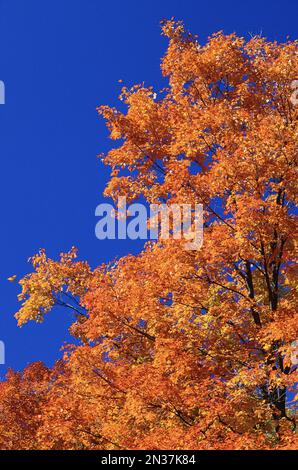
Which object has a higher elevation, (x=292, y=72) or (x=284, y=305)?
(x=292, y=72)

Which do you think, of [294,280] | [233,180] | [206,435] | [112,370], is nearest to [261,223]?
[233,180]

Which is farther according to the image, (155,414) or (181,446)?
(155,414)

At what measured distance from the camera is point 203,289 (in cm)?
1827

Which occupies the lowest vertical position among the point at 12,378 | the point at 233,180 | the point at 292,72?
the point at 12,378

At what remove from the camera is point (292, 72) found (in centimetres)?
1962

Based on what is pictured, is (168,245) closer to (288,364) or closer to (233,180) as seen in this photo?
(233,180)

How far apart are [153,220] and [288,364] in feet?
22.3

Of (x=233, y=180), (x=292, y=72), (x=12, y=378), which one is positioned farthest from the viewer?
(x=12, y=378)

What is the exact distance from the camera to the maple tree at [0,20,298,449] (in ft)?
53.3

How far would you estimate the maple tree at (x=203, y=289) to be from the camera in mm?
16234

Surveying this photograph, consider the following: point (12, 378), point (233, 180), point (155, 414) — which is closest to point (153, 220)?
point (233, 180)

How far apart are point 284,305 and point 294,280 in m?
0.78
